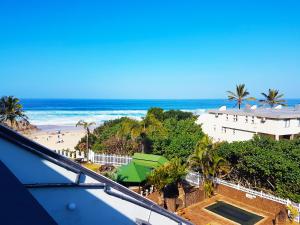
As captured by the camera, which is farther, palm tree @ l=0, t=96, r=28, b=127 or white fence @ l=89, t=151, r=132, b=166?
palm tree @ l=0, t=96, r=28, b=127

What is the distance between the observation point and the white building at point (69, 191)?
9.61ft

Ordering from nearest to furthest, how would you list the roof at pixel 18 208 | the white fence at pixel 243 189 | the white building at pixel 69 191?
the roof at pixel 18 208 → the white building at pixel 69 191 → the white fence at pixel 243 189

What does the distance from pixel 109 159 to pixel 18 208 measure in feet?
76.8

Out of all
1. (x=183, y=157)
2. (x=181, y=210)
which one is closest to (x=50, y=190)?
(x=181, y=210)

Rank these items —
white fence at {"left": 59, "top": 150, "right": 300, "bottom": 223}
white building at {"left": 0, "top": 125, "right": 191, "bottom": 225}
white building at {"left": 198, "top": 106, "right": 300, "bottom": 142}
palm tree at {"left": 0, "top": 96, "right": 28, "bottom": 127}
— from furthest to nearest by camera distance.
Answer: white building at {"left": 198, "top": 106, "right": 300, "bottom": 142} → palm tree at {"left": 0, "top": 96, "right": 28, "bottom": 127} → white fence at {"left": 59, "top": 150, "right": 300, "bottom": 223} → white building at {"left": 0, "top": 125, "right": 191, "bottom": 225}

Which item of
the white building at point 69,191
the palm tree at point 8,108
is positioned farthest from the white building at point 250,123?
the white building at point 69,191

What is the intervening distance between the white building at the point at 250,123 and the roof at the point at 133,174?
19589mm

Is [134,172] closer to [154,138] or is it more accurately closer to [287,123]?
[154,138]

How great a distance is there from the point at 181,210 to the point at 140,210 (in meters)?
13.4

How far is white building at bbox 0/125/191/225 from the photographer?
293cm

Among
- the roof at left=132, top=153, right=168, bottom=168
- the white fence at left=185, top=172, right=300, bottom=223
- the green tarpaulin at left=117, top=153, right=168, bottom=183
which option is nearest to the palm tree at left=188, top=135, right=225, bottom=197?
the white fence at left=185, top=172, right=300, bottom=223

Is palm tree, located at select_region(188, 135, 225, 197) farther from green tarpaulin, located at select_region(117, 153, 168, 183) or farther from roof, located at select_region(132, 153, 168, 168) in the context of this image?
green tarpaulin, located at select_region(117, 153, 168, 183)

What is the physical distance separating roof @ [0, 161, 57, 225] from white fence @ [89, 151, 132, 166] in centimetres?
2235

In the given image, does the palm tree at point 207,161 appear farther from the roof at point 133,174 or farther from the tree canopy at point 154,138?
the roof at point 133,174
